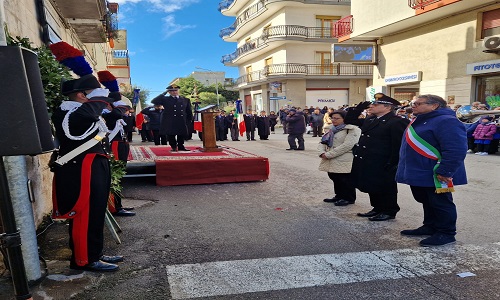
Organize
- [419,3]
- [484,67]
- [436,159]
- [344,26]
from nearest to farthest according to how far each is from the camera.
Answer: [436,159], [484,67], [419,3], [344,26]

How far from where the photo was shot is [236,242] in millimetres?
4234

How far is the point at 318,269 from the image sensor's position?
11.5 feet

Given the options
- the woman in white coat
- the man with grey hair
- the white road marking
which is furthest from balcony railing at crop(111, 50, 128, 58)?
the white road marking

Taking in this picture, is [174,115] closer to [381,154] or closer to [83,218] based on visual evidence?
[381,154]

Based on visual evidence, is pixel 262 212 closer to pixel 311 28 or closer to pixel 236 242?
pixel 236 242

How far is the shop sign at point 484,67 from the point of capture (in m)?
13.7

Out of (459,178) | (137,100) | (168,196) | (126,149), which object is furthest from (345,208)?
(137,100)

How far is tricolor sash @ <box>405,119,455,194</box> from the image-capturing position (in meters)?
3.96

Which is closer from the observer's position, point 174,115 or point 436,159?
point 436,159

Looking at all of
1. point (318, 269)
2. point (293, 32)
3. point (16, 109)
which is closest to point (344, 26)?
point (293, 32)

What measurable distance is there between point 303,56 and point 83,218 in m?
32.2

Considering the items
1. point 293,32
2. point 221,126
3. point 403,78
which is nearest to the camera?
point 403,78

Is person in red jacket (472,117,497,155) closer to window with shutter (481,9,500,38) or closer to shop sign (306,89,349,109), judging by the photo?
window with shutter (481,9,500,38)

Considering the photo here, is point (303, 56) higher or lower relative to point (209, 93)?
higher
